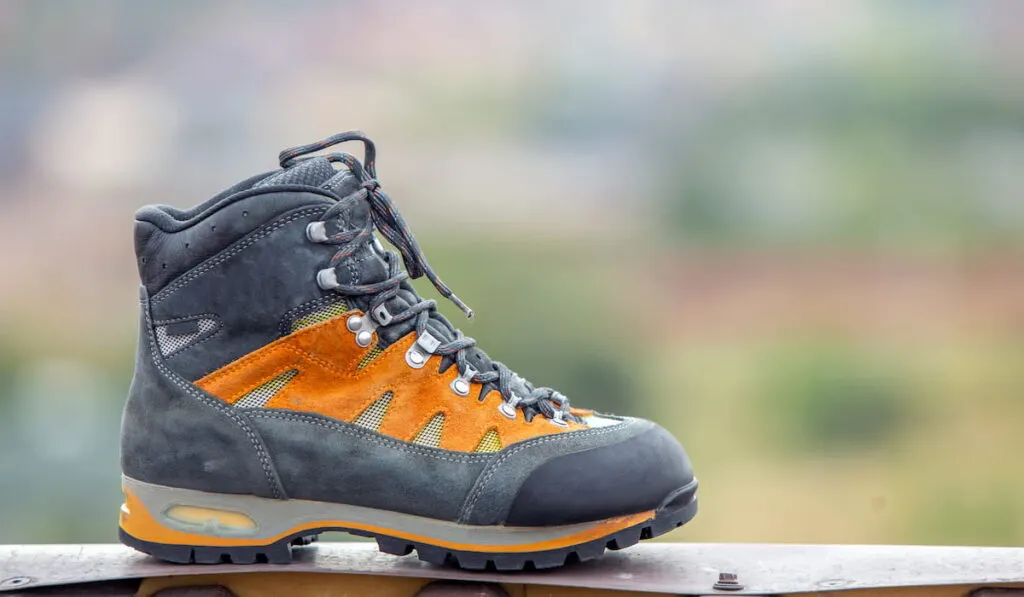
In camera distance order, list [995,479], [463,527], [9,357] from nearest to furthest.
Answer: [463,527]
[995,479]
[9,357]

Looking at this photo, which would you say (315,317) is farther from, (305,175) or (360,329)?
(305,175)

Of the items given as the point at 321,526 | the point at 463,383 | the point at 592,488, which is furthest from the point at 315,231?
the point at 592,488

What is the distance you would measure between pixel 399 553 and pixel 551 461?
237mm

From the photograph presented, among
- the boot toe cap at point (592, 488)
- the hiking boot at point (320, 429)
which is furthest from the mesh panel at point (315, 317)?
the boot toe cap at point (592, 488)

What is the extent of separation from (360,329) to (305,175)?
22 centimetres

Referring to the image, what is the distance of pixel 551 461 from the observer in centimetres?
152

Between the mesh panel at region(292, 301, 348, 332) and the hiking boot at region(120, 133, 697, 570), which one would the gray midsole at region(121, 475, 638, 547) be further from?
the mesh panel at region(292, 301, 348, 332)

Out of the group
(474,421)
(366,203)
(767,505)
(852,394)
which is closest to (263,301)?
(366,203)

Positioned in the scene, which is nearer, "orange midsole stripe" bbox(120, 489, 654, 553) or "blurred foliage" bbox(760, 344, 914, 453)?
"orange midsole stripe" bbox(120, 489, 654, 553)

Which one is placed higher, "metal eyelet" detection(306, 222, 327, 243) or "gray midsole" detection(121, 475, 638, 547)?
"metal eyelet" detection(306, 222, 327, 243)

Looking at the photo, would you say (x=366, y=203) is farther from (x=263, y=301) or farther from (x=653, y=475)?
(x=653, y=475)

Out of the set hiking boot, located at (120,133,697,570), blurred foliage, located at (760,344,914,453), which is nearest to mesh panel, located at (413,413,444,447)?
hiking boot, located at (120,133,697,570)

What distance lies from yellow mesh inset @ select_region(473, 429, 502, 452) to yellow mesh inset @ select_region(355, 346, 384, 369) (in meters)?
0.18

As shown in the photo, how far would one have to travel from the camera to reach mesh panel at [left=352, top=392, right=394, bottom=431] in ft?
5.01
